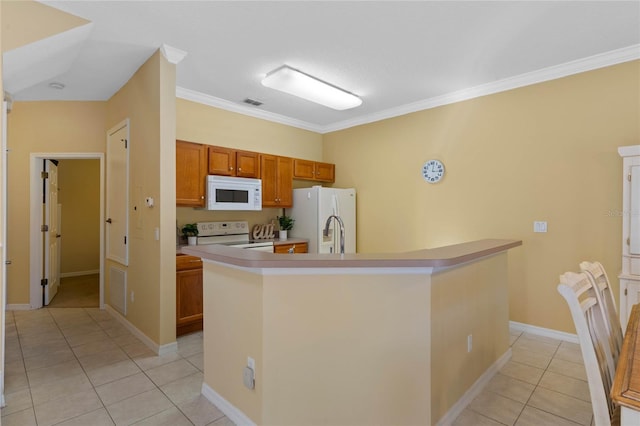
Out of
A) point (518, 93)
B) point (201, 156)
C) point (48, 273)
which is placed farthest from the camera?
point (48, 273)

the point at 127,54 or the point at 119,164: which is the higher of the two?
the point at 127,54

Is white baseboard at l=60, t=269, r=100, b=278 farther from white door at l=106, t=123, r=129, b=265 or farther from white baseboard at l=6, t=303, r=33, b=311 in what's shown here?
white door at l=106, t=123, r=129, b=265

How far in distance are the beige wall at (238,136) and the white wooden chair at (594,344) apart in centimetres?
389

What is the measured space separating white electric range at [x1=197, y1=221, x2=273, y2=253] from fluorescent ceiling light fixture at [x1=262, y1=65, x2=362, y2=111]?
6.18ft

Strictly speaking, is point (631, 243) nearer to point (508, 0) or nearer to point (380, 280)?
point (508, 0)

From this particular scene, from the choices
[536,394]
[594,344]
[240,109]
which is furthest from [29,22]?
[536,394]

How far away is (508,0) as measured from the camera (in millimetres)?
2244

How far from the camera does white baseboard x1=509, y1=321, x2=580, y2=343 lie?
322cm

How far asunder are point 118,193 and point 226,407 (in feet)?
9.88

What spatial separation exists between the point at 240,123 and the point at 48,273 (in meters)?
3.44

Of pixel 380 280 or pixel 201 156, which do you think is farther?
pixel 201 156

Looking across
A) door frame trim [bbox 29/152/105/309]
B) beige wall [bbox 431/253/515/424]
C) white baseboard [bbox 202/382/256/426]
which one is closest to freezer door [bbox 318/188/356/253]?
beige wall [bbox 431/253/515/424]

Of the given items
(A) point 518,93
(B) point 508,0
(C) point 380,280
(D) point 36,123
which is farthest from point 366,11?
(D) point 36,123

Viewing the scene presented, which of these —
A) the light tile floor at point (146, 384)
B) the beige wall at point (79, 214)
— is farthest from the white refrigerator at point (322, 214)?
the beige wall at point (79, 214)
